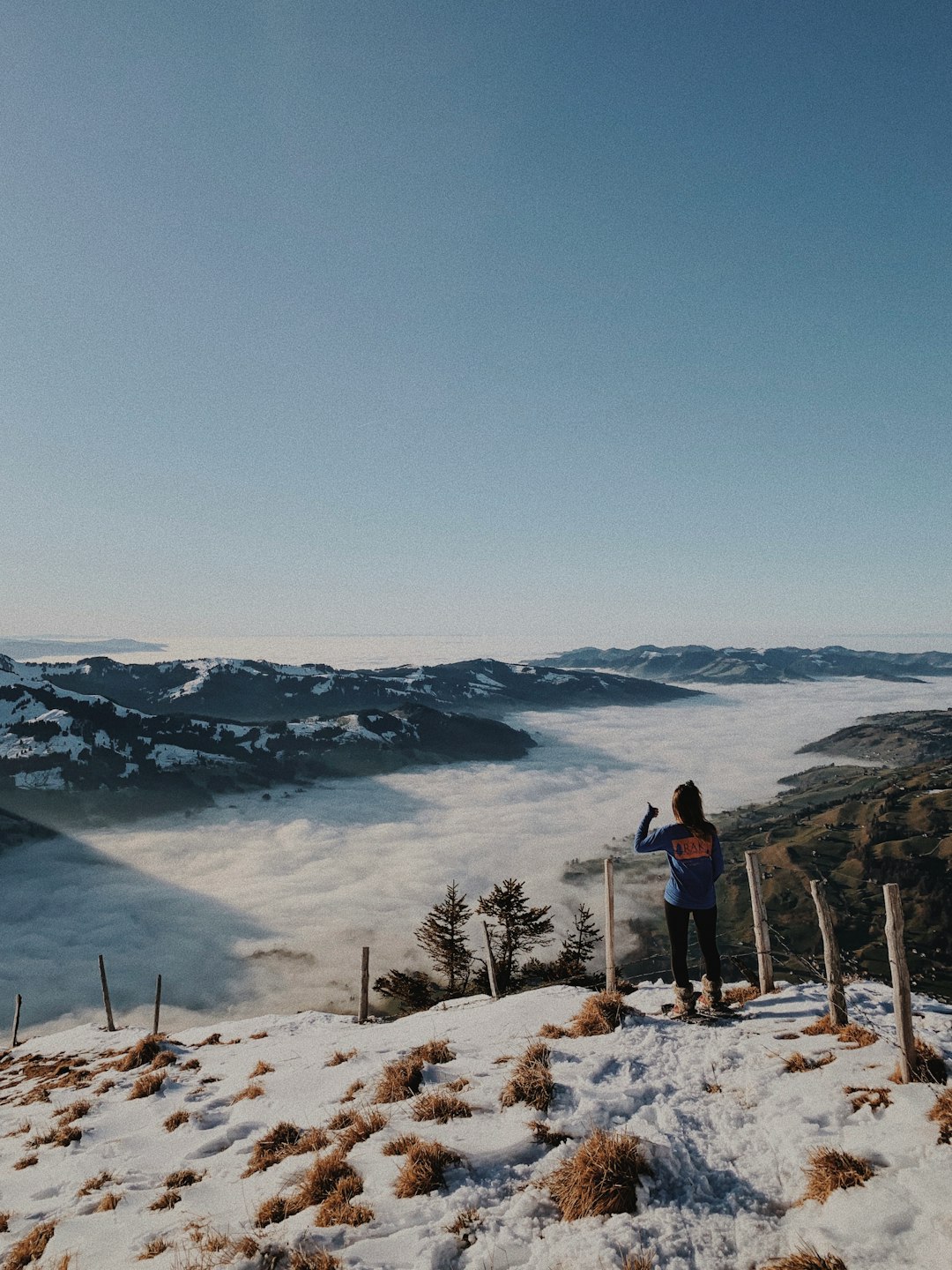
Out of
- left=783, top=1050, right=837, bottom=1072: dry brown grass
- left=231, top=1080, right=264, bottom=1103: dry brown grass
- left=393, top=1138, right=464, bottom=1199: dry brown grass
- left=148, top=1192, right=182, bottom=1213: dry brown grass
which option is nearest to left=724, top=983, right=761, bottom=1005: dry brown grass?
left=783, top=1050, right=837, bottom=1072: dry brown grass

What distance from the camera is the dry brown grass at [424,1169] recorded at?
638 centimetres

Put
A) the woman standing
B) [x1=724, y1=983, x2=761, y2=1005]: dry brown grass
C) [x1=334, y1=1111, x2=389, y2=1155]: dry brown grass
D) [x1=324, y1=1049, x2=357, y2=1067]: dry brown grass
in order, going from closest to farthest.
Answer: [x1=334, y1=1111, x2=389, y2=1155]: dry brown grass, the woman standing, [x1=724, y1=983, x2=761, y2=1005]: dry brown grass, [x1=324, y1=1049, x2=357, y2=1067]: dry brown grass

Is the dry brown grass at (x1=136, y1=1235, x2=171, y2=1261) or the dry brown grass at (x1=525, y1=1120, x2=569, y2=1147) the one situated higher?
the dry brown grass at (x1=525, y1=1120, x2=569, y2=1147)

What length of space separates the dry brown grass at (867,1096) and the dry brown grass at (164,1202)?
8388mm

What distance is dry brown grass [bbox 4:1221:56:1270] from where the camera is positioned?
692 cm

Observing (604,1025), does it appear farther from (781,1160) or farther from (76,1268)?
(76,1268)

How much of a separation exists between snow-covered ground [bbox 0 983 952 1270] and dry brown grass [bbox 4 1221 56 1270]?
15 centimetres

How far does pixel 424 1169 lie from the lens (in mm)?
6508

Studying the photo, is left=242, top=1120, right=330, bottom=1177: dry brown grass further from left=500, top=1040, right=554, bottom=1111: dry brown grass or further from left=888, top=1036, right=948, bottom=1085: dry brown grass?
left=888, top=1036, right=948, bottom=1085: dry brown grass

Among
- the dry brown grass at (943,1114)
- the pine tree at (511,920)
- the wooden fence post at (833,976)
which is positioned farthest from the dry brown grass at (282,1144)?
the pine tree at (511,920)

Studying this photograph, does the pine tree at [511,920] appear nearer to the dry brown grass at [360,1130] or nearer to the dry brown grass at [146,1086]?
the dry brown grass at [146,1086]

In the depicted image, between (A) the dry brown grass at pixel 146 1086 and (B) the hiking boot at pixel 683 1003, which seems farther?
(A) the dry brown grass at pixel 146 1086

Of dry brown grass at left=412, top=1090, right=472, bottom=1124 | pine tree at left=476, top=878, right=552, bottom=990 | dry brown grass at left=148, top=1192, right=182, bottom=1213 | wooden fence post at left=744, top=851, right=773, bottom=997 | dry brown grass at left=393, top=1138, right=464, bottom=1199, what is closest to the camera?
dry brown grass at left=393, top=1138, right=464, bottom=1199

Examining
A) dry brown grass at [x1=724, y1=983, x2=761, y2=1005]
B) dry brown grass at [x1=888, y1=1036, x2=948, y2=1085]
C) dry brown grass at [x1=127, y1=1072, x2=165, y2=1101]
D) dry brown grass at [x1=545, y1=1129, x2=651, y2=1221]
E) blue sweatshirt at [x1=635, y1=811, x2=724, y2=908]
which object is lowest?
dry brown grass at [x1=127, y1=1072, x2=165, y2=1101]
